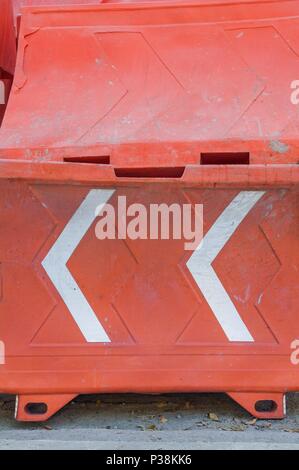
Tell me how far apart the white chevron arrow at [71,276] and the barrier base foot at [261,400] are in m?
0.52

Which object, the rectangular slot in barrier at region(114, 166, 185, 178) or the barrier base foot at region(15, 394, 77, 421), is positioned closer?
the rectangular slot in barrier at region(114, 166, 185, 178)

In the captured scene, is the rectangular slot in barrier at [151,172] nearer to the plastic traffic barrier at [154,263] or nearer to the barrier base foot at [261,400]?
the plastic traffic barrier at [154,263]

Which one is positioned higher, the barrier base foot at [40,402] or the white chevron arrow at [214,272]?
the white chevron arrow at [214,272]

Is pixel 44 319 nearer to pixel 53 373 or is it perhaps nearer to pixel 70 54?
pixel 53 373

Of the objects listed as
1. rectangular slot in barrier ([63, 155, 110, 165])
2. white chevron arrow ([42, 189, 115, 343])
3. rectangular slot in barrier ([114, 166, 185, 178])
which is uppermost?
rectangular slot in barrier ([63, 155, 110, 165])

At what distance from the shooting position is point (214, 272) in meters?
2.38

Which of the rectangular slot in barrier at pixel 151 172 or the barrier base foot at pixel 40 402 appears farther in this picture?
the barrier base foot at pixel 40 402

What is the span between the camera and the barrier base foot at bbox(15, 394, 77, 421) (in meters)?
2.44

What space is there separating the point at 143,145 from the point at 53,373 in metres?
0.87

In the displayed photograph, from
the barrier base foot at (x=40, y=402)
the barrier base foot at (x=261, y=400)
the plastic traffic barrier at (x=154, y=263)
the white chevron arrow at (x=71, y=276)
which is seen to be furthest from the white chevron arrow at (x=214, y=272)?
the barrier base foot at (x=40, y=402)

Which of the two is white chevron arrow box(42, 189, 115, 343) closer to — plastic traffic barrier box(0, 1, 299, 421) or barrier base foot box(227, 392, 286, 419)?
plastic traffic barrier box(0, 1, 299, 421)

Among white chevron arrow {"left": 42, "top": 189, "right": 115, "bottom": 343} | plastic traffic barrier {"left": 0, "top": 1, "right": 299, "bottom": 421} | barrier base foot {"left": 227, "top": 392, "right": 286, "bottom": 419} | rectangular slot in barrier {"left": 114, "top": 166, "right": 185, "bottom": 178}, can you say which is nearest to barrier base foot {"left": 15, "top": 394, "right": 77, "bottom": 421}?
plastic traffic barrier {"left": 0, "top": 1, "right": 299, "bottom": 421}

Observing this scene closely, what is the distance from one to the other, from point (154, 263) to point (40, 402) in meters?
0.66

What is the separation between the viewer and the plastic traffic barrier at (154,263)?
2350 millimetres
